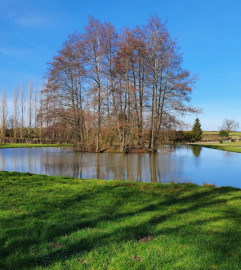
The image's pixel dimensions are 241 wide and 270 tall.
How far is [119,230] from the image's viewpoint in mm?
3441

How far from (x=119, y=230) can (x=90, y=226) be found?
508mm

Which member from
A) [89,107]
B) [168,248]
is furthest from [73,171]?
[89,107]

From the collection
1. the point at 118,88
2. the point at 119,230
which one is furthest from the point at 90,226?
the point at 118,88

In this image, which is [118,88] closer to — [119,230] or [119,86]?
[119,86]

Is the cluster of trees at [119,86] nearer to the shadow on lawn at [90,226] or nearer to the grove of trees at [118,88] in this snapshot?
the grove of trees at [118,88]

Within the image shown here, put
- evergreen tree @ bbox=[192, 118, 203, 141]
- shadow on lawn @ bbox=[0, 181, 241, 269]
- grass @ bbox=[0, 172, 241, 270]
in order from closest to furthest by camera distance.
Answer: grass @ bbox=[0, 172, 241, 270]
shadow on lawn @ bbox=[0, 181, 241, 269]
evergreen tree @ bbox=[192, 118, 203, 141]

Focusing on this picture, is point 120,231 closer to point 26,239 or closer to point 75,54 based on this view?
point 26,239

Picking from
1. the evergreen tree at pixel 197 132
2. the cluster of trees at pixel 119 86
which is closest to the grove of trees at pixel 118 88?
the cluster of trees at pixel 119 86

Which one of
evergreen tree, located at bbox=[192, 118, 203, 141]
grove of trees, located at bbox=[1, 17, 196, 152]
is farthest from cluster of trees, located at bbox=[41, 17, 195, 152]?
evergreen tree, located at bbox=[192, 118, 203, 141]

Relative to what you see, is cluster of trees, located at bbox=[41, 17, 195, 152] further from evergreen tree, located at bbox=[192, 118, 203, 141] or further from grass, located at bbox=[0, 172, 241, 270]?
Answer: evergreen tree, located at bbox=[192, 118, 203, 141]

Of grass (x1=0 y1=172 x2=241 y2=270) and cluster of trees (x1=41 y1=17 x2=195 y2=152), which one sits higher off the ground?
cluster of trees (x1=41 y1=17 x2=195 y2=152)

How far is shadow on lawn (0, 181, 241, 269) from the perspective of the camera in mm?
2790

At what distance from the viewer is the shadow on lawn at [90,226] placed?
2790 mm

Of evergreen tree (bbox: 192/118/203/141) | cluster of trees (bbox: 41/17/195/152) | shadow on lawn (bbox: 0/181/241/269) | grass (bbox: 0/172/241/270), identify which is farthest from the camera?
evergreen tree (bbox: 192/118/203/141)
